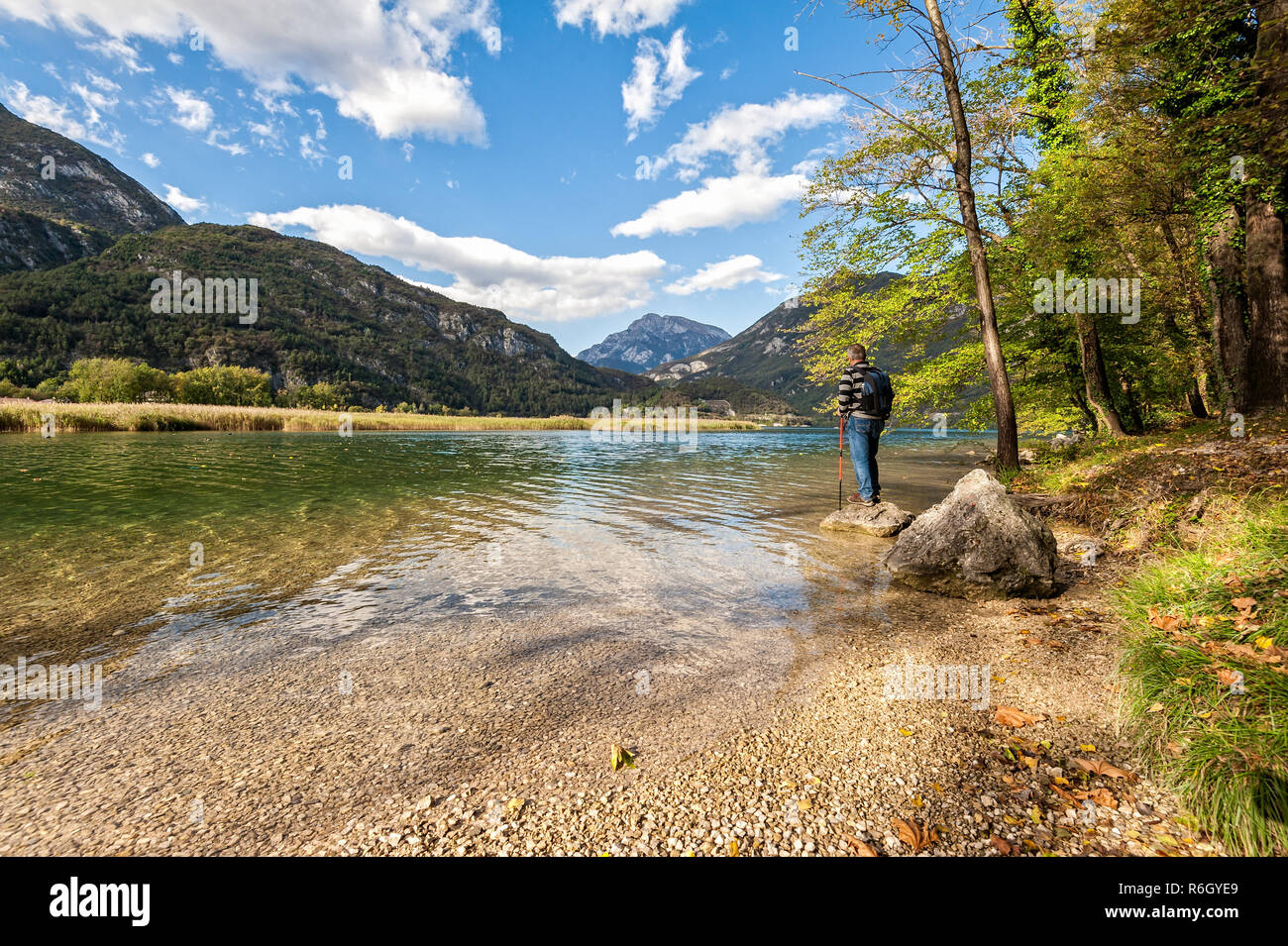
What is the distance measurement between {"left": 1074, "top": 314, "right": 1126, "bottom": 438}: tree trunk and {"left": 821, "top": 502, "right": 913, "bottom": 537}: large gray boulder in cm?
1059

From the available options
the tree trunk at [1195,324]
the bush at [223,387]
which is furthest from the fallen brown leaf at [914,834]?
the bush at [223,387]

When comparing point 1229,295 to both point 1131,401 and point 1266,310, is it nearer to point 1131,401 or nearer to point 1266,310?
point 1266,310

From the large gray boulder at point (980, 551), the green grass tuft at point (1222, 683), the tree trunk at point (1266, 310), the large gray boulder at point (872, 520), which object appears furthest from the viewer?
the large gray boulder at point (872, 520)

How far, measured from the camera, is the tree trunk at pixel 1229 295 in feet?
41.5

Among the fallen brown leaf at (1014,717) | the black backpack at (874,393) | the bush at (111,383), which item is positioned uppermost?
the bush at (111,383)

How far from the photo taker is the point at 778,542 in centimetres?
1108

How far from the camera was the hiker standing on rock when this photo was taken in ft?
39.6

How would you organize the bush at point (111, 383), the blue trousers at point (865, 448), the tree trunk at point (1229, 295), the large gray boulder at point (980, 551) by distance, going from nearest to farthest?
the large gray boulder at point (980, 551), the blue trousers at point (865, 448), the tree trunk at point (1229, 295), the bush at point (111, 383)

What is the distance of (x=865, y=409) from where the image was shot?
40.1 ft

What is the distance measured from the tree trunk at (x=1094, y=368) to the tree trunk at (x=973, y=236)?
15.8 ft

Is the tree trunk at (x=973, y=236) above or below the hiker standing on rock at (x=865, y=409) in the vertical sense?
above

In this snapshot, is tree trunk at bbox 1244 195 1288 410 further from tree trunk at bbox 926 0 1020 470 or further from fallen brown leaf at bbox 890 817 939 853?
fallen brown leaf at bbox 890 817 939 853

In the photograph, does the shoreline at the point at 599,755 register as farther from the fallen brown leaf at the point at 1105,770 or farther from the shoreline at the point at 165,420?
the shoreline at the point at 165,420
